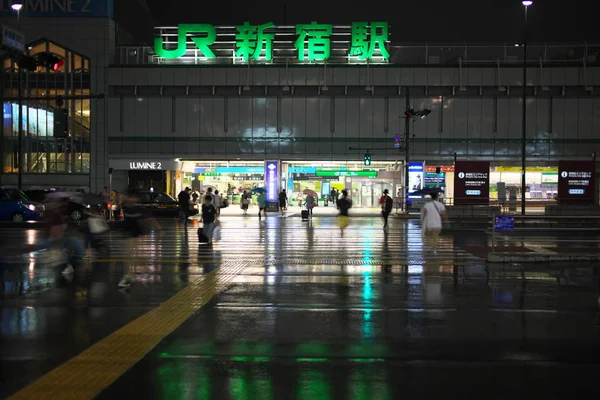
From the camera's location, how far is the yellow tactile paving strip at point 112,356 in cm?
581

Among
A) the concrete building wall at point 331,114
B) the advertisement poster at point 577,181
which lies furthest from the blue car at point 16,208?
the advertisement poster at point 577,181

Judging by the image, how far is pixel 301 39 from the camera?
47562mm

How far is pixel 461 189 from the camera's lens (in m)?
35.4

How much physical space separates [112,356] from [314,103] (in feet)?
143

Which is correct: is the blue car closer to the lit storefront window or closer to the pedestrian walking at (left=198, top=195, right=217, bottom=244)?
the pedestrian walking at (left=198, top=195, right=217, bottom=244)

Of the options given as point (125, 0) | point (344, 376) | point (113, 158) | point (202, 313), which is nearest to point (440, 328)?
point (344, 376)

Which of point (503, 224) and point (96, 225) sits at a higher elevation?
point (96, 225)

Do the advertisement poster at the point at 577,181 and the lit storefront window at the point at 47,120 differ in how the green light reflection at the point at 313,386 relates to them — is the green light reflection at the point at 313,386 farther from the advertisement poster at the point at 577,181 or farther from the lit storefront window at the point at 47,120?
the lit storefront window at the point at 47,120

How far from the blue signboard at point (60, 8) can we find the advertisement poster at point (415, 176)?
91.1 ft

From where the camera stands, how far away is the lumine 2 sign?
47469 mm

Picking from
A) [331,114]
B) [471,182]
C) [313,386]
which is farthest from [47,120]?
[313,386]

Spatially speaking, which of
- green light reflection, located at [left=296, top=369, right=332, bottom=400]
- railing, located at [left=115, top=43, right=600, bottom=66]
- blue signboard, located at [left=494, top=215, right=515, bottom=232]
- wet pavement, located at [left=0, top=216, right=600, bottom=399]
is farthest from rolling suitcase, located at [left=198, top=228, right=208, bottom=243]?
railing, located at [left=115, top=43, right=600, bottom=66]

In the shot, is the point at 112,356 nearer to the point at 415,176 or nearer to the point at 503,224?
the point at 503,224

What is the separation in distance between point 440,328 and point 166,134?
43487 mm
